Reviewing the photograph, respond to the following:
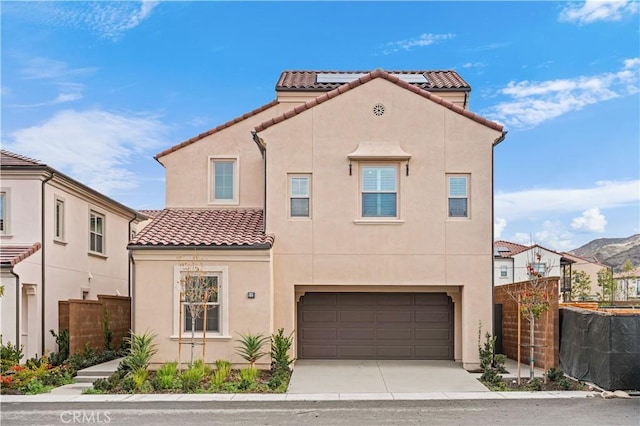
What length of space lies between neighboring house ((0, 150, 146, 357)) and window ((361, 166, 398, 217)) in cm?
880

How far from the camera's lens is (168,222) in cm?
1889

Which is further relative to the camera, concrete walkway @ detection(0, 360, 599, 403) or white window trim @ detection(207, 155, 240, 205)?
white window trim @ detection(207, 155, 240, 205)

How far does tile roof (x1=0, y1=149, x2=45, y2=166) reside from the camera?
18.5 m

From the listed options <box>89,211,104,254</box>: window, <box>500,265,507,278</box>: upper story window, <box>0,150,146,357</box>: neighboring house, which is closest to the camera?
<box>0,150,146,357</box>: neighboring house

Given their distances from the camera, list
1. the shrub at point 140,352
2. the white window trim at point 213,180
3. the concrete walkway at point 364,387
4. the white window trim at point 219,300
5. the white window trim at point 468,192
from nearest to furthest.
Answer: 1. the concrete walkway at point 364,387
2. the shrub at point 140,352
3. the white window trim at point 219,300
4. the white window trim at point 468,192
5. the white window trim at point 213,180

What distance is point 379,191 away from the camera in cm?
1792

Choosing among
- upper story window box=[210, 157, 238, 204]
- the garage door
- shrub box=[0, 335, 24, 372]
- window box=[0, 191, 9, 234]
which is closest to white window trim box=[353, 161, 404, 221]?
the garage door

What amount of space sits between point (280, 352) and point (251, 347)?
72 centimetres

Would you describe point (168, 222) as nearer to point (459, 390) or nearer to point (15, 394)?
point (15, 394)

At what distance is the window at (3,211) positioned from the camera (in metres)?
18.5

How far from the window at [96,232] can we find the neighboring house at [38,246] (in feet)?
2.01

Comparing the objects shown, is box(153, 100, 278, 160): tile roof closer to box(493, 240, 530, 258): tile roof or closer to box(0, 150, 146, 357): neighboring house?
box(0, 150, 146, 357): neighboring house

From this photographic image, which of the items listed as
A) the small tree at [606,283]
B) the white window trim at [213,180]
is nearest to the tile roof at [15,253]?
the white window trim at [213,180]

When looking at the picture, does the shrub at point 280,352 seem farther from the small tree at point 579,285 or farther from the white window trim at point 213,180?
the small tree at point 579,285
